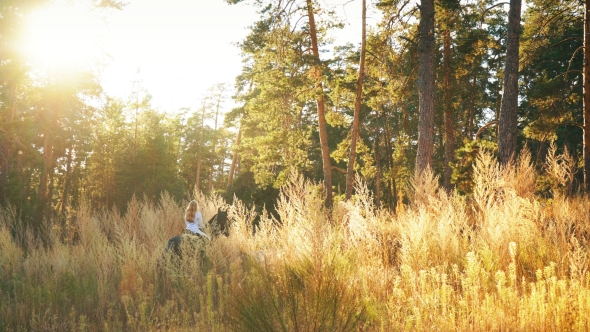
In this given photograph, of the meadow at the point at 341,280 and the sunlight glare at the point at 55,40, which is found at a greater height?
the sunlight glare at the point at 55,40

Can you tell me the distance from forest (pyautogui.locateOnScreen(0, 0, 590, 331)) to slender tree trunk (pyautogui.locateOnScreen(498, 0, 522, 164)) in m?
0.05

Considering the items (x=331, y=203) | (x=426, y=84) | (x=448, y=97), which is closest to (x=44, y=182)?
(x=331, y=203)

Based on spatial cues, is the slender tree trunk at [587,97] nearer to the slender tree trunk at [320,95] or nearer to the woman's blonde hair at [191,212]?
the slender tree trunk at [320,95]

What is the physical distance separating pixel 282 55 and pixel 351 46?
15915 millimetres

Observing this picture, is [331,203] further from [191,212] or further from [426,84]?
[191,212]

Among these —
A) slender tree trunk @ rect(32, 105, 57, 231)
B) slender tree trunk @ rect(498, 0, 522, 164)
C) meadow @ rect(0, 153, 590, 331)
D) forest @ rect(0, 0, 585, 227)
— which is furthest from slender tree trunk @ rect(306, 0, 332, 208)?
slender tree trunk @ rect(32, 105, 57, 231)

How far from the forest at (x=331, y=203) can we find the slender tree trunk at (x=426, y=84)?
4 centimetres

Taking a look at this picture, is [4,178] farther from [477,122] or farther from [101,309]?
[477,122]

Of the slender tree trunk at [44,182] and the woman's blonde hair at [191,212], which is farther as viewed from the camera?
the slender tree trunk at [44,182]

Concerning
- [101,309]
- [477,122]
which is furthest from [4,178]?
[477,122]

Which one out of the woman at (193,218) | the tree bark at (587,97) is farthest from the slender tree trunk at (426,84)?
the woman at (193,218)

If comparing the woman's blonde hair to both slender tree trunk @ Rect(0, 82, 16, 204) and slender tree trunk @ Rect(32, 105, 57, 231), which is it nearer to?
slender tree trunk @ Rect(32, 105, 57, 231)

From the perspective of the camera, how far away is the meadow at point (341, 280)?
124 inches

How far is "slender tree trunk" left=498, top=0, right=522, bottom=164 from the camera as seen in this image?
1032 centimetres
